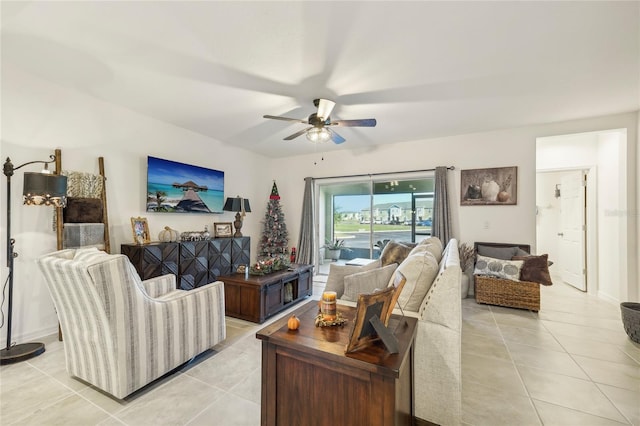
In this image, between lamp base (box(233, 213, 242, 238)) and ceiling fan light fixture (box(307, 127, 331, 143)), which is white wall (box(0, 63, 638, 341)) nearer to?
lamp base (box(233, 213, 242, 238))

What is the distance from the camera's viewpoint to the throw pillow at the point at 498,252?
409 centimetres

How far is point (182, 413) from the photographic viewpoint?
68.2 inches

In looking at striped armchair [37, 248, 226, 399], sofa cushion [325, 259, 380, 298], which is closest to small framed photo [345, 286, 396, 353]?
sofa cushion [325, 259, 380, 298]

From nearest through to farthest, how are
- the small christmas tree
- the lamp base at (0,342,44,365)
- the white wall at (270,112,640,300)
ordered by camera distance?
the lamp base at (0,342,44,365) → the white wall at (270,112,640,300) → the small christmas tree

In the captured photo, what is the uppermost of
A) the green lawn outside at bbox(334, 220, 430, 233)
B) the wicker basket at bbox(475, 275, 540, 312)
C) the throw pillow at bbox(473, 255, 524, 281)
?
the green lawn outside at bbox(334, 220, 430, 233)

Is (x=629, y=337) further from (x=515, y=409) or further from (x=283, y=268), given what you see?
(x=283, y=268)

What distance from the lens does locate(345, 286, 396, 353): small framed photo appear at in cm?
114

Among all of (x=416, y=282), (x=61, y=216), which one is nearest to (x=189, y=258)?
(x=61, y=216)

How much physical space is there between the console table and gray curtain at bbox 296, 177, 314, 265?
189cm

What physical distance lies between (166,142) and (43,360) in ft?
9.72

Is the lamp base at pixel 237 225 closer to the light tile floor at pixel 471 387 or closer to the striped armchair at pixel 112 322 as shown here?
the light tile floor at pixel 471 387

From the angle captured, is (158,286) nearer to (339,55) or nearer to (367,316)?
(367,316)

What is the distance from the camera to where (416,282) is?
1.89 m

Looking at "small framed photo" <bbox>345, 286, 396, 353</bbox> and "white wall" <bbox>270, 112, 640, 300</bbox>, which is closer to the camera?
"small framed photo" <bbox>345, 286, 396, 353</bbox>
